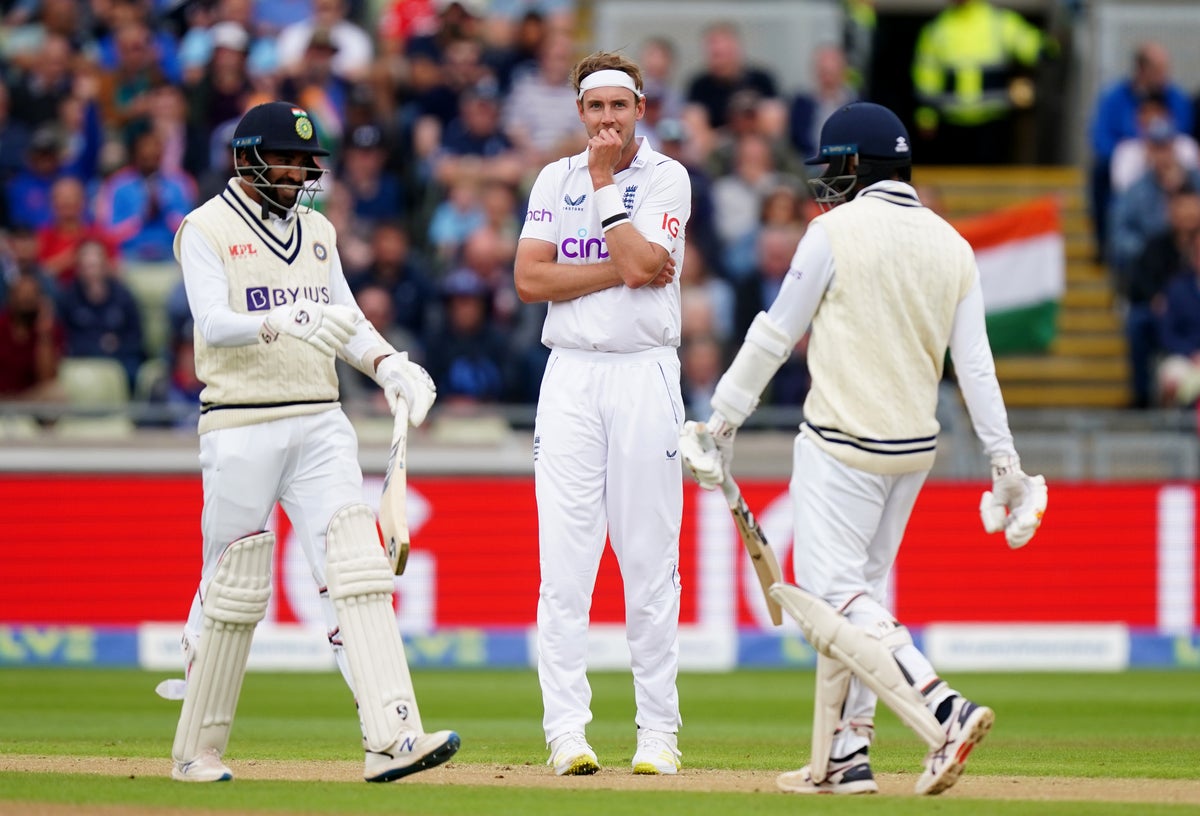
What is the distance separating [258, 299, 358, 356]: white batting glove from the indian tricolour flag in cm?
1019

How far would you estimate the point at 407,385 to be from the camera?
7242 millimetres

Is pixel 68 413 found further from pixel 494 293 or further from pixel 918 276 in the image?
pixel 918 276

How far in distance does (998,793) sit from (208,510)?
299cm

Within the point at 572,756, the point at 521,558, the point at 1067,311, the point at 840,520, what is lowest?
the point at 521,558

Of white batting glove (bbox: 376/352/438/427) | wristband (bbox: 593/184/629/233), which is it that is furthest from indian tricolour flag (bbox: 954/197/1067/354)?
white batting glove (bbox: 376/352/438/427)

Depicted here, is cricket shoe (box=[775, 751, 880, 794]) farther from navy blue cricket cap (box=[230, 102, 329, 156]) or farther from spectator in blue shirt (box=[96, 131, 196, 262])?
spectator in blue shirt (box=[96, 131, 196, 262])

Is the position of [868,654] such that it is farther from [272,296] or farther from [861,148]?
[272,296]

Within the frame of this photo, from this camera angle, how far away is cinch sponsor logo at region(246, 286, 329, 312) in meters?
7.18

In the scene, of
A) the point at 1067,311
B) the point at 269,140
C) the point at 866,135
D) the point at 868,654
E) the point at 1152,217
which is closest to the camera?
the point at 868,654

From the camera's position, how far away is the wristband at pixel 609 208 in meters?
7.41

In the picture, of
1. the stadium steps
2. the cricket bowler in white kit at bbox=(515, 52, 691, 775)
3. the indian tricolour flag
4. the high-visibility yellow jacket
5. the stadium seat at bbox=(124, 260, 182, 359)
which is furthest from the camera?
the high-visibility yellow jacket

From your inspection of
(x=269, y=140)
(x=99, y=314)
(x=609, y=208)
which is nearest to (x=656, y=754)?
(x=609, y=208)

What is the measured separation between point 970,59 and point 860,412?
12539 millimetres

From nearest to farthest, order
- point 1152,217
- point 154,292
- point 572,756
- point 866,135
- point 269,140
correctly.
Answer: point 866,135, point 269,140, point 572,756, point 154,292, point 1152,217
